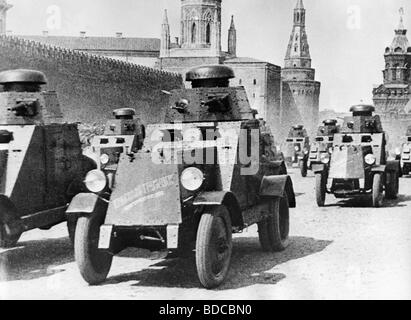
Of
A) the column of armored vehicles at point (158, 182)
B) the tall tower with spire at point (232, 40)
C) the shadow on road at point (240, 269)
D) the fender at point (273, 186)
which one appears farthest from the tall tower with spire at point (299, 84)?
the fender at point (273, 186)

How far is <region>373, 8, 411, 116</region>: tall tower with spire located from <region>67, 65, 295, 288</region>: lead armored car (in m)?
71.2

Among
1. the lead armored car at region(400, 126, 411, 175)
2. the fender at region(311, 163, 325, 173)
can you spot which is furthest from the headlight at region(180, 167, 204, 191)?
the lead armored car at region(400, 126, 411, 175)

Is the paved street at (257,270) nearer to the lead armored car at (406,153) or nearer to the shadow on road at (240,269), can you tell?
the shadow on road at (240,269)

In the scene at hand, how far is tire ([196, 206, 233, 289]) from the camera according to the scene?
7.39m

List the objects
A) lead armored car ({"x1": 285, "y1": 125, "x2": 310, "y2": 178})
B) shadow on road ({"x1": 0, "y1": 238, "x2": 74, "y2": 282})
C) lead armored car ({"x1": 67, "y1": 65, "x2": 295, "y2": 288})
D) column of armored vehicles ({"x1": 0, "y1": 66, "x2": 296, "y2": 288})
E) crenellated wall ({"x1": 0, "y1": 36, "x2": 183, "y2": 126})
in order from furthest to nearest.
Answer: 1. crenellated wall ({"x1": 0, "y1": 36, "x2": 183, "y2": 126})
2. lead armored car ({"x1": 285, "y1": 125, "x2": 310, "y2": 178})
3. shadow on road ({"x1": 0, "y1": 238, "x2": 74, "y2": 282})
4. column of armored vehicles ({"x1": 0, "y1": 66, "x2": 296, "y2": 288})
5. lead armored car ({"x1": 67, "y1": 65, "x2": 295, "y2": 288})

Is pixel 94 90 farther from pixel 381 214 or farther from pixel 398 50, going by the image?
pixel 398 50

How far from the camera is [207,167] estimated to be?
8.38 m

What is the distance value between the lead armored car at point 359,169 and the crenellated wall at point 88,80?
24002 millimetres

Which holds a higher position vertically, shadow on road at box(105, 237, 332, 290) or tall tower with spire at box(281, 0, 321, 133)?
tall tower with spire at box(281, 0, 321, 133)

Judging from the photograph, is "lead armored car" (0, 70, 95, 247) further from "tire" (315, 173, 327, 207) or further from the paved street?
Answer: "tire" (315, 173, 327, 207)

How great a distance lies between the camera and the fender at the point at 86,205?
7.75m

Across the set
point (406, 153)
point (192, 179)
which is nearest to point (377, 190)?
point (192, 179)

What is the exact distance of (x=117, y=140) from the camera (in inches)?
760

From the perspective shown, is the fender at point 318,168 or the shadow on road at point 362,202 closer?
the fender at point 318,168
